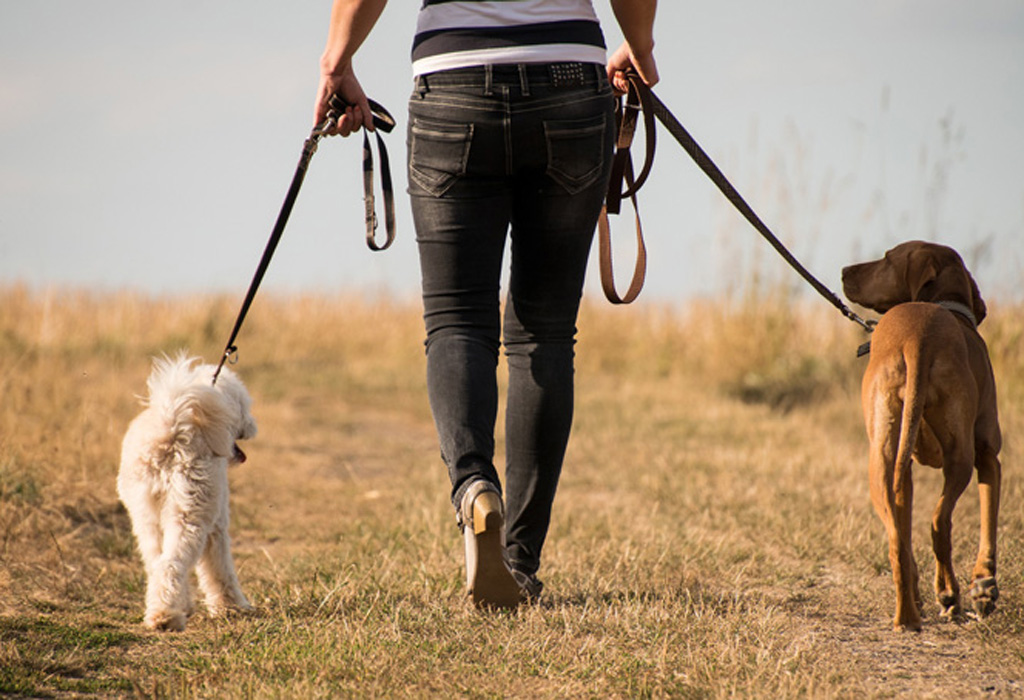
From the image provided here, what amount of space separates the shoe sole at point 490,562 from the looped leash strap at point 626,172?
0.97 metres

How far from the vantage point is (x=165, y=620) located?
346 centimetres

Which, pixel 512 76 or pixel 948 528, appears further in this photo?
pixel 948 528

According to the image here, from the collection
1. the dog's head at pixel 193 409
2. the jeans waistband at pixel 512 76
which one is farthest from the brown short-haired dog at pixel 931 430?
the dog's head at pixel 193 409

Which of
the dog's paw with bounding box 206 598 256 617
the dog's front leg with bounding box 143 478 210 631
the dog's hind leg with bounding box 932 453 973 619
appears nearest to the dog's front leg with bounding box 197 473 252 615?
the dog's paw with bounding box 206 598 256 617

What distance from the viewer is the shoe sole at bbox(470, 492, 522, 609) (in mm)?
3053

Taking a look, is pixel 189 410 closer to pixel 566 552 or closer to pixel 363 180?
pixel 363 180

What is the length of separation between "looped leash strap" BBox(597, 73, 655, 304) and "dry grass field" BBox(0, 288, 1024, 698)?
111 centimetres

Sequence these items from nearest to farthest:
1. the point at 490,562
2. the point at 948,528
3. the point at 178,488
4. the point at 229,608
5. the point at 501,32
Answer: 1. the point at 501,32
2. the point at 490,562
3. the point at 948,528
4. the point at 178,488
5. the point at 229,608

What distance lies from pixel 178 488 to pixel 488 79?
1716mm

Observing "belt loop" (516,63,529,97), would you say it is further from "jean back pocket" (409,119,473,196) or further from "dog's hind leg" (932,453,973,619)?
"dog's hind leg" (932,453,973,619)

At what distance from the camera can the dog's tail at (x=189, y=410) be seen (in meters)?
3.61

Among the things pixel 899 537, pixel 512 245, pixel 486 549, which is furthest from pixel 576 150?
pixel 899 537

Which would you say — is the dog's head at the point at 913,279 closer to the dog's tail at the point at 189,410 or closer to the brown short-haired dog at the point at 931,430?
the brown short-haired dog at the point at 931,430

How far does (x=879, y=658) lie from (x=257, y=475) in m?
4.69
